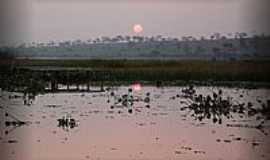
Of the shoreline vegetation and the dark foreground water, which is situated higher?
the shoreline vegetation

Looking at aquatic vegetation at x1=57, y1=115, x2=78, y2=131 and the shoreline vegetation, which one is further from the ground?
the shoreline vegetation

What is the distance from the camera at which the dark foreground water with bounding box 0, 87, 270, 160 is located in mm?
1521

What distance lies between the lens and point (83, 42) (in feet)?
4.99

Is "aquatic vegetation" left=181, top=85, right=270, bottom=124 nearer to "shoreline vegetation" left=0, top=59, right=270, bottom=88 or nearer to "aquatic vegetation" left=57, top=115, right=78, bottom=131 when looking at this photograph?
"shoreline vegetation" left=0, top=59, right=270, bottom=88

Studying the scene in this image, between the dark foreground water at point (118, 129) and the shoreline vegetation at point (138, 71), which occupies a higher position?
the shoreline vegetation at point (138, 71)

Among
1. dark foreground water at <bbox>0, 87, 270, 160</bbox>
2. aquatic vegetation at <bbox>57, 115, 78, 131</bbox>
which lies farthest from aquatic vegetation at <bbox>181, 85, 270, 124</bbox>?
aquatic vegetation at <bbox>57, 115, 78, 131</bbox>

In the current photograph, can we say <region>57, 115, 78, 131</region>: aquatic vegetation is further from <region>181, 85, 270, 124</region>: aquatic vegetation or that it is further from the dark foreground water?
<region>181, 85, 270, 124</region>: aquatic vegetation

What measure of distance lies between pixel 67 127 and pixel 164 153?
0.35 metres

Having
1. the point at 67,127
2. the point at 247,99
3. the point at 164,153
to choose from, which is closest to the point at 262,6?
the point at 247,99

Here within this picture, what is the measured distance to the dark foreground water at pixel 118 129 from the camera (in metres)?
1.52

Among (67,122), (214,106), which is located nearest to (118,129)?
(67,122)

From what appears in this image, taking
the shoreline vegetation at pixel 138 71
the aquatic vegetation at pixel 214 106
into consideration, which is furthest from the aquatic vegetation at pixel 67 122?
the aquatic vegetation at pixel 214 106

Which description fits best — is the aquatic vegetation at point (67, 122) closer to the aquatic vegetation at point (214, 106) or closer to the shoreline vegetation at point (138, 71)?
the shoreline vegetation at point (138, 71)

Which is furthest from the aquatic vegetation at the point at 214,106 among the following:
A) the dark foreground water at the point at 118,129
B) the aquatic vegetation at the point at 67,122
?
the aquatic vegetation at the point at 67,122
